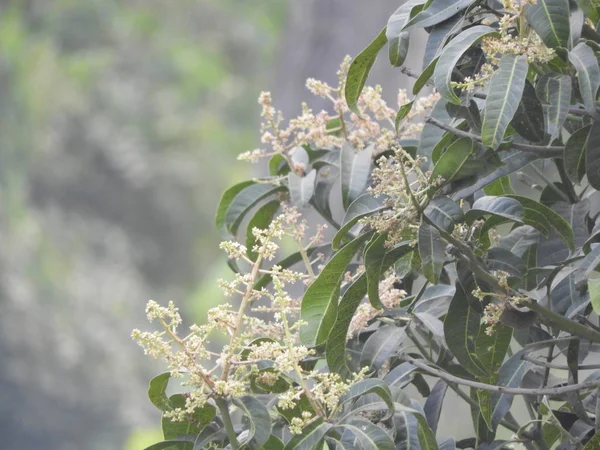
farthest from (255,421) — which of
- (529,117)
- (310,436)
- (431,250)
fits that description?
(529,117)

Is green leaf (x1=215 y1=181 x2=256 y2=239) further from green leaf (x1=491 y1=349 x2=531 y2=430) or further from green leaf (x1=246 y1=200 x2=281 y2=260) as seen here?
green leaf (x1=491 y1=349 x2=531 y2=430)

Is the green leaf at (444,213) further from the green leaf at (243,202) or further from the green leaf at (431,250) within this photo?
the green leaf at (243,202)

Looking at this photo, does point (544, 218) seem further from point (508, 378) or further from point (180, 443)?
point (180, 443)

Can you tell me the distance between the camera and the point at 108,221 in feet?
16.9

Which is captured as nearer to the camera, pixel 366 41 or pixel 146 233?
pixel 366 41

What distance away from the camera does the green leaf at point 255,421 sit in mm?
466

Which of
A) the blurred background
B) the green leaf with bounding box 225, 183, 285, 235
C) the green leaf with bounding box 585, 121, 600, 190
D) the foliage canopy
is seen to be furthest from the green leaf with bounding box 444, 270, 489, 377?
the blurred background

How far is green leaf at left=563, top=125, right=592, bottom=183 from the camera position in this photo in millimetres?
515

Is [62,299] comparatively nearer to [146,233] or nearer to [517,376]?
[146,233]

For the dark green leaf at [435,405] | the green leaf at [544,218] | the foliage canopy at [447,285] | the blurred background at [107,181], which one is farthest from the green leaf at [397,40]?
the blurred background at [107,181]

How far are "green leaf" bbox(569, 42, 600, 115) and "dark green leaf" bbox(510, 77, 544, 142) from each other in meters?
0.04

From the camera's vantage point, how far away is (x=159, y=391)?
19.9 inches

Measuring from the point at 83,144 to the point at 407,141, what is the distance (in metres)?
4.75

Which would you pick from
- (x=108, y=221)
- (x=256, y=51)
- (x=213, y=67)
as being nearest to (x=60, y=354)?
(x=108, y=221)
